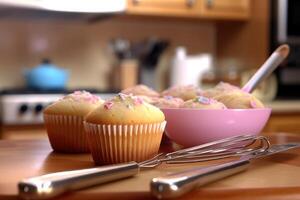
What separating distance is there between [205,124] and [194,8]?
1.97 m

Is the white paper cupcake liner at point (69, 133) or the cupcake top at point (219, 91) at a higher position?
the cupcake top at point (219, 91)

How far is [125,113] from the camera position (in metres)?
0.72

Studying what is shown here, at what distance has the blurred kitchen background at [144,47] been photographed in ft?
8.50

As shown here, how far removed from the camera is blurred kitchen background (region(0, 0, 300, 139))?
2.59m

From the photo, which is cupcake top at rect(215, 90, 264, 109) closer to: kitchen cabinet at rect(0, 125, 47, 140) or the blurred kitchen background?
kitchen cabinet at rect(0, 125, 47, 140)

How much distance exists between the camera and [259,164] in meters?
0.74

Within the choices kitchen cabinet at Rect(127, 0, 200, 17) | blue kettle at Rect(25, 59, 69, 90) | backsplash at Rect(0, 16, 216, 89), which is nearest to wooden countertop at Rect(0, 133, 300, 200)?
blue kettle at Rect(25, 59, 69, 90)

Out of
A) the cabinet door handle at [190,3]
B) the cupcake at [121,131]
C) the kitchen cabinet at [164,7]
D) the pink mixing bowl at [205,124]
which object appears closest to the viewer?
the cupcake at [121,131]

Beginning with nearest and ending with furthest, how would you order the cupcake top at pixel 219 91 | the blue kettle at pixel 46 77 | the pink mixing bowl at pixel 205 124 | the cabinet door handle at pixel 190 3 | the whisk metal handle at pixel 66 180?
the whisk metal handle at pixel 66 180 < the pink mixing bowl at pixel 205 124 < the cupcake top at pixel 219 91 < the blue kettle at pixel 46 77 < the cabinet door handle at pixel 190 3

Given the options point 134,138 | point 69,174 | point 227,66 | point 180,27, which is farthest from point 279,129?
point 69,174

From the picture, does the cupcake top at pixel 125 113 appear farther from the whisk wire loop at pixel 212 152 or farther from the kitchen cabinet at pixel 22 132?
the kitchen cabinet at pixel 22 132

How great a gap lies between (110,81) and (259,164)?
2.17 meters

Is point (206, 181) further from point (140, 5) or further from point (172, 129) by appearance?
point (140, 5)

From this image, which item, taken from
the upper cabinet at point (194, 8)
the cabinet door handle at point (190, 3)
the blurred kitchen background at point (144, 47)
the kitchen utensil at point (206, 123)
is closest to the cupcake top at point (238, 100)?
the kitchen utensil at point (206, 123)
